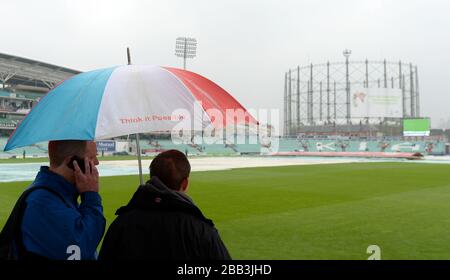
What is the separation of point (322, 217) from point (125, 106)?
7679 mm

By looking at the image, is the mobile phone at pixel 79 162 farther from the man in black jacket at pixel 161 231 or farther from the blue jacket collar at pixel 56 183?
the man in black jacket at pixel 161 231

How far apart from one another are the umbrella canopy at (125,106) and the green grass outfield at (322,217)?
351 centimetres

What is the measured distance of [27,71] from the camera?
65.8m

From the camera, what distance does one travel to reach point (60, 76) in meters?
70.4

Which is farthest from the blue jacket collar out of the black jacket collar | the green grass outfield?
the green grass outfield

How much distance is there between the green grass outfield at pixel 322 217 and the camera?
22.9 ft

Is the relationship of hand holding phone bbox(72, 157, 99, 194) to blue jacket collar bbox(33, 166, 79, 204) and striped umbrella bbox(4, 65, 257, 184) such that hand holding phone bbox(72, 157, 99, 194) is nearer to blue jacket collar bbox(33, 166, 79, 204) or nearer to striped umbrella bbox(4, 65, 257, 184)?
blue jacket collar bbox(33, 166, 79, 204)

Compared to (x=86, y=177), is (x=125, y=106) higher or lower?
higher

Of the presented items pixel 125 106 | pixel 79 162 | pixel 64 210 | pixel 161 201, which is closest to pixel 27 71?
pixel 125 106

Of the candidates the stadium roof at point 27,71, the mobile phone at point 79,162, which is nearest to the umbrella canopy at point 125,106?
the mobile phone at point 79,162

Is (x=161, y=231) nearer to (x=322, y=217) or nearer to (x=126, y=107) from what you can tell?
(x=126, y=107)

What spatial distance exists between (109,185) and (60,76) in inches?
2282
